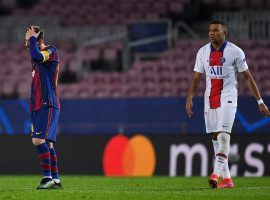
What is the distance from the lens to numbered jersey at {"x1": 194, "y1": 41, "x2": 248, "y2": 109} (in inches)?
478

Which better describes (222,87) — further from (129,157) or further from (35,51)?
(129,157)

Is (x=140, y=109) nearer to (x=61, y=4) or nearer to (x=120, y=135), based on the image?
(x=120, y=135)

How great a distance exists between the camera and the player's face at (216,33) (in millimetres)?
12055

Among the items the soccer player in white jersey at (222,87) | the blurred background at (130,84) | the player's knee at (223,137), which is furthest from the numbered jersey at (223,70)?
the blurred background at (130,84)

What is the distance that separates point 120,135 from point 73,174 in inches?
51.2

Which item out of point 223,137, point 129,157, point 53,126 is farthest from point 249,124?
point 53,126

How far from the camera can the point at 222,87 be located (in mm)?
12180

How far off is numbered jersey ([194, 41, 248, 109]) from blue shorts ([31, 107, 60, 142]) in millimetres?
2120

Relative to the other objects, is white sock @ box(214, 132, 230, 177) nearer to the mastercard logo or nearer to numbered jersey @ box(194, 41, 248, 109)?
numbered jersey @ box(194, 41, 248, 109)

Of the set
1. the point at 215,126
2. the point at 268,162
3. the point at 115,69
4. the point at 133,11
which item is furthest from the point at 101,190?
the point at 133,11

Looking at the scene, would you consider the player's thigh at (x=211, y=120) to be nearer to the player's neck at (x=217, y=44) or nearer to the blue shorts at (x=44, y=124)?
the player's neck at (x=217, y=44)

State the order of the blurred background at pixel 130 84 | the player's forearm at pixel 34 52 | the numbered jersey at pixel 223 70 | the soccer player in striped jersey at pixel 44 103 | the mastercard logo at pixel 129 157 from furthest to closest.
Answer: the mastercard logo at pixel 129 157 < the blurred background at pixel 130 84 < the numbered jersey at pixel 223 70 < the soccer player in striped jersey at pixel 44 103 < the player's forearm at pixel 34 52

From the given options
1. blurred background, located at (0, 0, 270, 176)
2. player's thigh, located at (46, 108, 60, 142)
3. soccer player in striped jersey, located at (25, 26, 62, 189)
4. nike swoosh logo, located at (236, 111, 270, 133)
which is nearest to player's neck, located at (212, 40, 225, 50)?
soccer player in striped jersey, located at (25, 26, 62, 189)

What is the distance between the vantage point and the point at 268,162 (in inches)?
679
